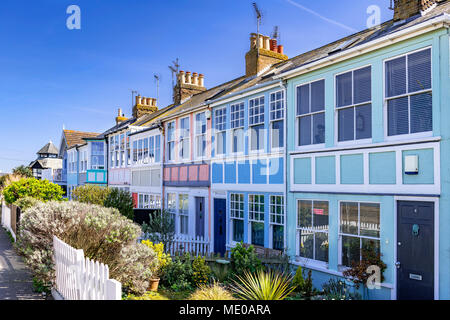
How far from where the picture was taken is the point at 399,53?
873 cm

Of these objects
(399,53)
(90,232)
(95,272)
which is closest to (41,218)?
(90,232)

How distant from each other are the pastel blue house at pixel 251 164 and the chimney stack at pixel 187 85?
338 inches

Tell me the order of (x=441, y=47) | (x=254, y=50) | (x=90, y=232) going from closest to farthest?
(x=441, y=47), (x=90, y=232), (x=254, y=50)

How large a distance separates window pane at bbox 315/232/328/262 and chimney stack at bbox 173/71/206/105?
15.0 m

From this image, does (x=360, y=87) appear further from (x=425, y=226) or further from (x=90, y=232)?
(x=90, y=232)

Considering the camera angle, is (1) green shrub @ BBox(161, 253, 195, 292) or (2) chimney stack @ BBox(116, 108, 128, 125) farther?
(2) chimney stack @ BBox(116, 108, 128, 125)

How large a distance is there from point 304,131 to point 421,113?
3583 millimetres

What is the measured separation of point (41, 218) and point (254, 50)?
11.6m

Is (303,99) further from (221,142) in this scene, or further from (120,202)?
(120,202)

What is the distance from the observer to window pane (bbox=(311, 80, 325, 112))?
35.4 feet

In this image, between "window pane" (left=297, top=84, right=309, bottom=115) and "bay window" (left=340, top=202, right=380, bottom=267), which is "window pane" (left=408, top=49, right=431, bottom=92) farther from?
"window pane" (left=297, top=84, right=309, bottom=115)

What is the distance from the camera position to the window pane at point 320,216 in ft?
34.5

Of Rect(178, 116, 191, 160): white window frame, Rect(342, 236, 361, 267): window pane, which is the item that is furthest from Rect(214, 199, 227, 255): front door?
Rect(342, 236, 361, 267): window pane
